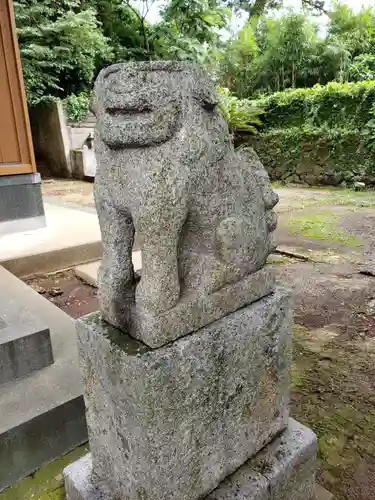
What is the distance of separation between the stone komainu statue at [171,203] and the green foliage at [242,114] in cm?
923

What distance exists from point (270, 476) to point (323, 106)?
9816mm

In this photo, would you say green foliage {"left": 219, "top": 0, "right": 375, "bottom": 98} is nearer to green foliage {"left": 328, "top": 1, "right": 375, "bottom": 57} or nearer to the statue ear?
green foliage {"left": 328, "top": 1, "right": 375, "bottom": 57}

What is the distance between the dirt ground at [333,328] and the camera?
68.9 inches

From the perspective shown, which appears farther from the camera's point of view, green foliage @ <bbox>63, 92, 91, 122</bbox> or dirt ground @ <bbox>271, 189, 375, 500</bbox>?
green foliage @ <bbox>63, 92, 91, 122</bbox>

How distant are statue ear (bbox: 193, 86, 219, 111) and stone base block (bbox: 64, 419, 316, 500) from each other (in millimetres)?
1164

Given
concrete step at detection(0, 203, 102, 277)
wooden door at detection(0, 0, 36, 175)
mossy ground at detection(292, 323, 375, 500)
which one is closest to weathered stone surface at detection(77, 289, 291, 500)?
mossy ground at detection(292, 323, 375, 500)

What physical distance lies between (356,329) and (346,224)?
11.0 feet

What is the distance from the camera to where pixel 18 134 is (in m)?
4.55

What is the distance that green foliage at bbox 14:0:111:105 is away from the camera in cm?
1120

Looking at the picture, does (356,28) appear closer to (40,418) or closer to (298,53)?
(298,53)

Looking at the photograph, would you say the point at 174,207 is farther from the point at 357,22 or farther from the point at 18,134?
the point at 357,22

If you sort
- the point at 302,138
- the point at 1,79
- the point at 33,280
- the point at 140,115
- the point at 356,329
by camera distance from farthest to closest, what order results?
the point at 302,138
the point at 1,79
the point at 33,280
the point at 356,329
the point at 140,115

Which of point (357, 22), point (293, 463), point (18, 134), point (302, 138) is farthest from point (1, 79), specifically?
point (357, 22)

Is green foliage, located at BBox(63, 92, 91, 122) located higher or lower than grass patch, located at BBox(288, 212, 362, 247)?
higher
